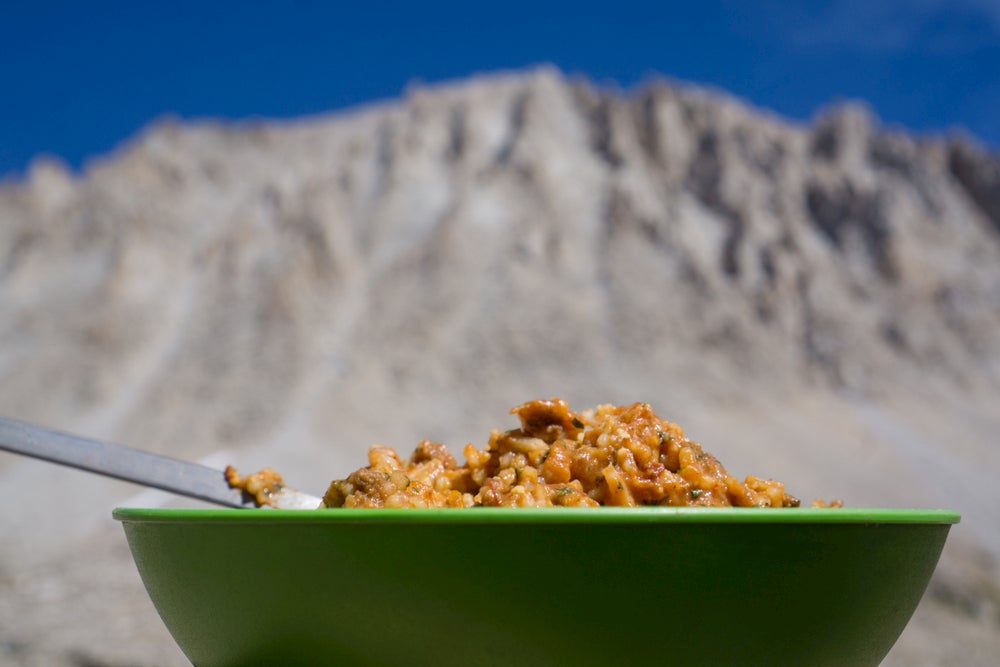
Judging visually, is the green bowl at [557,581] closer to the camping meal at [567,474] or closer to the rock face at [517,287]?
the camping meal at [567,474]

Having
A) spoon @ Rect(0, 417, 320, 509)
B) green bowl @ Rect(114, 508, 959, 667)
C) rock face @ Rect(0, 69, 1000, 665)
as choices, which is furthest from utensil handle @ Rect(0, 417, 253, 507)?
rock face @ Rect(0, 69, 1000, 665)

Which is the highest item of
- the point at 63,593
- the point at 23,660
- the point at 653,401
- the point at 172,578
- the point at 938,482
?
the point at 653,401

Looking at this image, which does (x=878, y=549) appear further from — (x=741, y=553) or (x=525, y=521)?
(x=525, y=521)

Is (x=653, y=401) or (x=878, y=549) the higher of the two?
(x=653, y=401)

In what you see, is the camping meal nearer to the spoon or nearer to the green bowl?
the spoon

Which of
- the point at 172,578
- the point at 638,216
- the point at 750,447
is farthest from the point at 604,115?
the point at 172,578

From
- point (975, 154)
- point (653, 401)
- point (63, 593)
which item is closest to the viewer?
point (63, 593)
